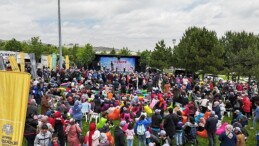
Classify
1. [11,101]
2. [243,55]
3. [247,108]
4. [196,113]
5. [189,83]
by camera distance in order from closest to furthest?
[11,101] → [196,113] → [247,108] → [189,83] → [243,55]

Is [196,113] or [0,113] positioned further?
[196,113]

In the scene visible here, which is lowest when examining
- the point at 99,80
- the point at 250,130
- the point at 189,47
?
the point at 250,130

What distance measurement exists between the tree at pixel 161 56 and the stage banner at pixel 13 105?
133 feet

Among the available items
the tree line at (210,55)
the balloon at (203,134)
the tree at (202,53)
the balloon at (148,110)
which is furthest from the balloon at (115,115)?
the tree at (202,53)

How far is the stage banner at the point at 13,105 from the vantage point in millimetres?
7301

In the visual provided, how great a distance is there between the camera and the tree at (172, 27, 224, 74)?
1528 inches

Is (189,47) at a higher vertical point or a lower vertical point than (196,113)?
higher

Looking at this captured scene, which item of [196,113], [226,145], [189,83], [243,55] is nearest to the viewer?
[226,145]

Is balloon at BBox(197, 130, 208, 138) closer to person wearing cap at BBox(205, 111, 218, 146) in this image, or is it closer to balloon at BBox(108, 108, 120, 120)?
person wearing cap at BBox(205, 111, 218, 146)

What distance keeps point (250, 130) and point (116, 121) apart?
647cm

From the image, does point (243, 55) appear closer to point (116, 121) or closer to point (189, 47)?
point (189, 47)

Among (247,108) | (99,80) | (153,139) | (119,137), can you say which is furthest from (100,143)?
(99,80)

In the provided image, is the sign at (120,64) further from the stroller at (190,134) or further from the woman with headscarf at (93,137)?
the woman with headscarf at (93,137)

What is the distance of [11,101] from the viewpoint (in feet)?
24.5
